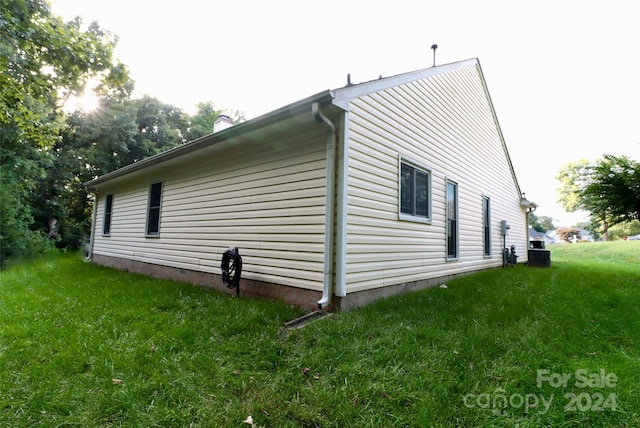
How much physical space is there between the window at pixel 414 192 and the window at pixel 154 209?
582 cm

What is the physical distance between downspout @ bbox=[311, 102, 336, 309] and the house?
0.04ft

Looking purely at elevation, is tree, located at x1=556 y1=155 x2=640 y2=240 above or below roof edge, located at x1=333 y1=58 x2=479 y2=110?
below

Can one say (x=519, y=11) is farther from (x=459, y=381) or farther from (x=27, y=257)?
(x=27, y=257)

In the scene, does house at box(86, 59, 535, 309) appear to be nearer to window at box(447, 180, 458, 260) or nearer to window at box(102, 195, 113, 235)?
window at box(447, 180, 458, 260)

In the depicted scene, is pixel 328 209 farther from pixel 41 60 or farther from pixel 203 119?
pixel 203 119

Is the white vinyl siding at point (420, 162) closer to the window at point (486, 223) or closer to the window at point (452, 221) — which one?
the window at point (452, 221)

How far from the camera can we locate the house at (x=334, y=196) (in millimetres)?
3896

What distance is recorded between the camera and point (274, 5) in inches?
276

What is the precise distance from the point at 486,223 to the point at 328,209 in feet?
21.0

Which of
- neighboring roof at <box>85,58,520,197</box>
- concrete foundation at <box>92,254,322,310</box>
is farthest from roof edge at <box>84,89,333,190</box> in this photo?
concrete foundation at <box>92,254,322,310</box>

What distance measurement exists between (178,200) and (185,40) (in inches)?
Answer: 184

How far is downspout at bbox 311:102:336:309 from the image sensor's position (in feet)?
12.0

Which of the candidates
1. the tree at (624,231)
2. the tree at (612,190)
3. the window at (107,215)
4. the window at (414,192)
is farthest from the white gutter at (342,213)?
the tree at (624,231)

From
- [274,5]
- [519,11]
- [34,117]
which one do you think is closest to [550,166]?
[519,11]
